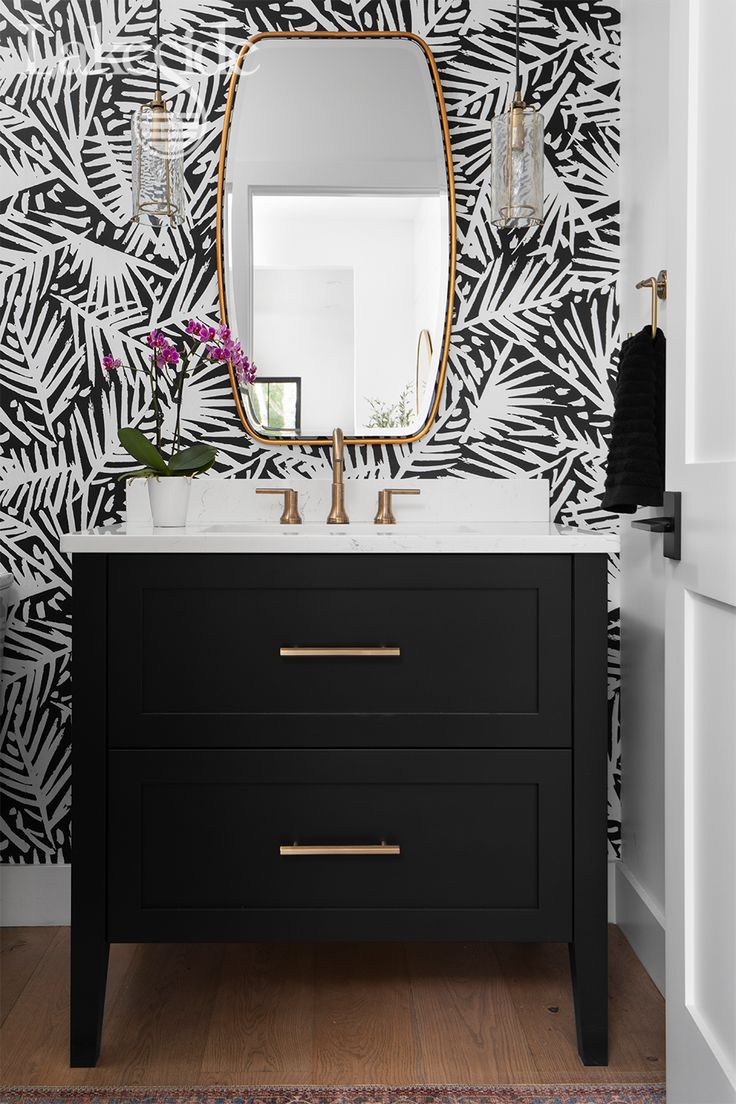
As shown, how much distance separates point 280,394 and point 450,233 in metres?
0.54

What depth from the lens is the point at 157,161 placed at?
204 centimetres

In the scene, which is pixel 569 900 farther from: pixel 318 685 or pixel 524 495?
pixel 524 495

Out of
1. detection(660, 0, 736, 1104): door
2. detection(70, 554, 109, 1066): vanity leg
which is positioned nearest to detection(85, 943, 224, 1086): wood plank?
detection(70, 554, 109, 1066): vanity leg

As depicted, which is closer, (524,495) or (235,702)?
(235,702)

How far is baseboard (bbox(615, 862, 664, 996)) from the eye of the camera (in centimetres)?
191

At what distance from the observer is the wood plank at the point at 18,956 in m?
1.88

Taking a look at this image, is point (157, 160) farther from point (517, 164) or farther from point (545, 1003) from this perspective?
point (545, 1003)

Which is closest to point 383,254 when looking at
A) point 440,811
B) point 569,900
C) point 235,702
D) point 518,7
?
point 518,7

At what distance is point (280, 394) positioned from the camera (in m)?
2.17

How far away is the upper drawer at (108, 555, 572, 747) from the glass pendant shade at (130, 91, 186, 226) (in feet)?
2.95

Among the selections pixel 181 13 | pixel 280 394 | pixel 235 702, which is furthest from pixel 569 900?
pixel 181 13

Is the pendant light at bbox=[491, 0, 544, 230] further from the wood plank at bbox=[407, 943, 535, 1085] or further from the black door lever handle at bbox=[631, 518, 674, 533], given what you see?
the wood plank at bbox=[407, 943, 535, 1085]

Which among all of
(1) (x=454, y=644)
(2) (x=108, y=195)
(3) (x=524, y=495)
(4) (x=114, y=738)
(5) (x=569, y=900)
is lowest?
(5) (x=569, y=900)

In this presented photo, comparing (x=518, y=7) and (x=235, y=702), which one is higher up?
(x=518, y=7)
